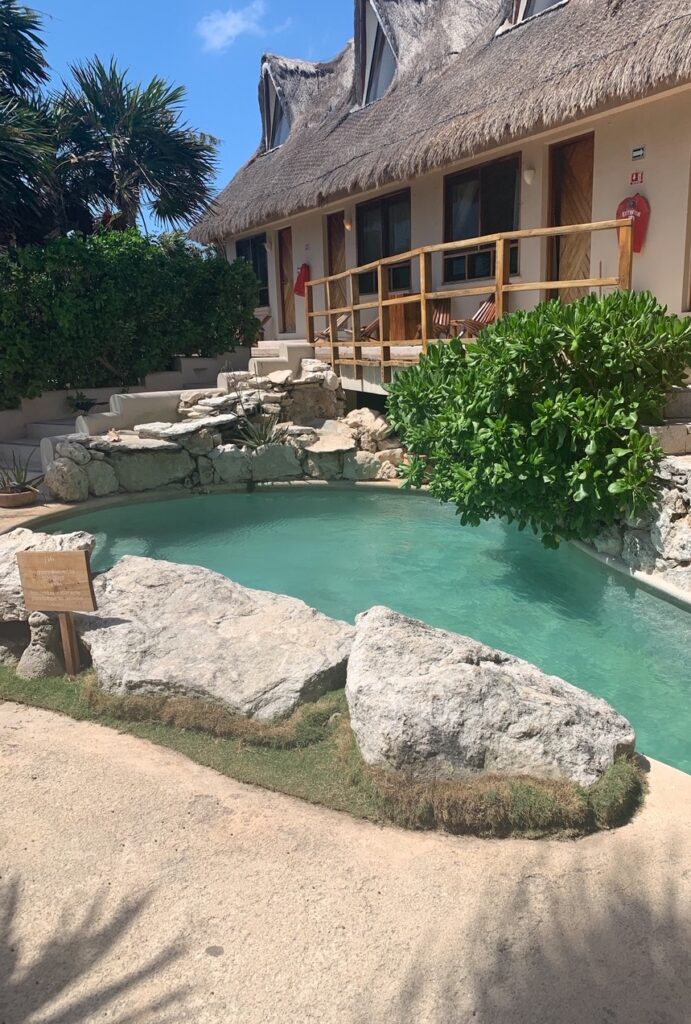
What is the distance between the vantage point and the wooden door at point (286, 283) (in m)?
16.0

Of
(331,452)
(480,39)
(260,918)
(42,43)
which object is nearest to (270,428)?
(331,452)

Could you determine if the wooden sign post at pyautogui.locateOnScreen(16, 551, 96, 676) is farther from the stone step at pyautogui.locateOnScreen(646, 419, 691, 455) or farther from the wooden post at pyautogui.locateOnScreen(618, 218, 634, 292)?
the wooden post at pyautogui.locateOnScreen(618, 218, 634, 292)

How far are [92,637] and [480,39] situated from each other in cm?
1227

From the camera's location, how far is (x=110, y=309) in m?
11.4

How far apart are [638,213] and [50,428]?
29.3ft

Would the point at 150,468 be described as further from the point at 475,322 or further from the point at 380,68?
the point at 380,68

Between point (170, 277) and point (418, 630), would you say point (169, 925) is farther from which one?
point (170, 277)

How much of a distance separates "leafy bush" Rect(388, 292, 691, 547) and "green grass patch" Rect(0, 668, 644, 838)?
9.54 ft

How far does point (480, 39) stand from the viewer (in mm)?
11867

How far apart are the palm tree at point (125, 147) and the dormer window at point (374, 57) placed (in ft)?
11.0

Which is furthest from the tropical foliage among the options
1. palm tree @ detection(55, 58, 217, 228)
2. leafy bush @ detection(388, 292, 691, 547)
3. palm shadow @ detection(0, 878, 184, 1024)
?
palm shadow @ detection(0, 878, 184, 1024)

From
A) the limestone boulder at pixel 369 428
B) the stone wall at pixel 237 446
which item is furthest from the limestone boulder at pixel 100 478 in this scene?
the limestone boulder at pixel 369 428

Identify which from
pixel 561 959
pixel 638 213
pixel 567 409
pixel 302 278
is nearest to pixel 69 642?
pixel 561 959

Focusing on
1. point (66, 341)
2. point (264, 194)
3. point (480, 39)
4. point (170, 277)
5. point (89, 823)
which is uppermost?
point (480, 39)
